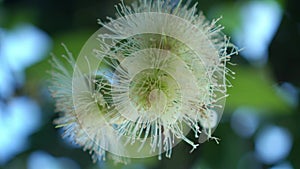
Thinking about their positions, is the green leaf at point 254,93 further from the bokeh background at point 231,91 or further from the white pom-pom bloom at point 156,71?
the white pom-pom bloom at point 156,71

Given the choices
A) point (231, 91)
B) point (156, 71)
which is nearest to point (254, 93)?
point (231, 91)

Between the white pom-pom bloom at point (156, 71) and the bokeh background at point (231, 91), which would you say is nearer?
the white pom-pom bloom at point (156, 71)

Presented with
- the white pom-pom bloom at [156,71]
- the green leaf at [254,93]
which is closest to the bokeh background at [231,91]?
the green leaf at [254,93]

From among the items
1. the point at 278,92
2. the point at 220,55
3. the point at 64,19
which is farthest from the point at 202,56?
the point at 64,19

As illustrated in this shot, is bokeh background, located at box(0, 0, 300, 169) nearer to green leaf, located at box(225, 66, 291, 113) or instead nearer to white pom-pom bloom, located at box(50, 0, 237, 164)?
green leaf, located at box(225, 66, 291, 113)

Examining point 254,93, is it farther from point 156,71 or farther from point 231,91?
point 156,71
